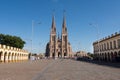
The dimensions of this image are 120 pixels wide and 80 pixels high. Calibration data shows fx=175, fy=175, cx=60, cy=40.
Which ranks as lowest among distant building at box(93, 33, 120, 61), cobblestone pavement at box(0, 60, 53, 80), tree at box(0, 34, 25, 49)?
cobblestone pavement at box(0, 60, 53, 80)

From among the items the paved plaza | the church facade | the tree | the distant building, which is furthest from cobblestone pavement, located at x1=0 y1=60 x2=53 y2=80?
the church facade

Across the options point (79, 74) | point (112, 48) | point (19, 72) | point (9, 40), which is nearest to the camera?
point (79, 74)

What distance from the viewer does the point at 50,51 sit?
15538 cm

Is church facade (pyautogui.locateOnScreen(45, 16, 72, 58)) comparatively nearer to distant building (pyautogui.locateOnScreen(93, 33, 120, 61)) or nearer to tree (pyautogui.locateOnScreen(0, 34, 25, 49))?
tree (pyautogui.locateOnScreen(0, 34, 25, 49))

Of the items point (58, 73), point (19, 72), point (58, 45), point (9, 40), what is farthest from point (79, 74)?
point (58, 45)

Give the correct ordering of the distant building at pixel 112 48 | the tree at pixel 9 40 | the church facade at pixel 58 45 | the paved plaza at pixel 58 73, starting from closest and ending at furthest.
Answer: the paved plaza at pixel 58 73 < the distant building at pixel 112 48 < the tree at pixel 9 40 < the church facade at pixel 58 45

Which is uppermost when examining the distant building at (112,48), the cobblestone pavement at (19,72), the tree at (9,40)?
the tree at (9,40)

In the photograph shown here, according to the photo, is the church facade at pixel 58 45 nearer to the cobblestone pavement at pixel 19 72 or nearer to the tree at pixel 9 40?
the tree at pixel 9 40

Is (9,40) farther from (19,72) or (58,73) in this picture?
(58,73)

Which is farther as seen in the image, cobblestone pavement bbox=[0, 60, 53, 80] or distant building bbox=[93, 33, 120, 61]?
distant building bbox=[93, 33, 120, 61]

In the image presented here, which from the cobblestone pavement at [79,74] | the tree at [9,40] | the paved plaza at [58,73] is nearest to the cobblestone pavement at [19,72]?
the paved plaza at [58,73]

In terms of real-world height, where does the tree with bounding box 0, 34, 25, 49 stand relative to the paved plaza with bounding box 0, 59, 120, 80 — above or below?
above

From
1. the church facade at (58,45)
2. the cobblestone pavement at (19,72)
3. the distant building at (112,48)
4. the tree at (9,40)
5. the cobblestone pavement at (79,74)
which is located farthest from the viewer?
the church facade at (58,45)

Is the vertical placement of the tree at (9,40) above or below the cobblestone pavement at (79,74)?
above
